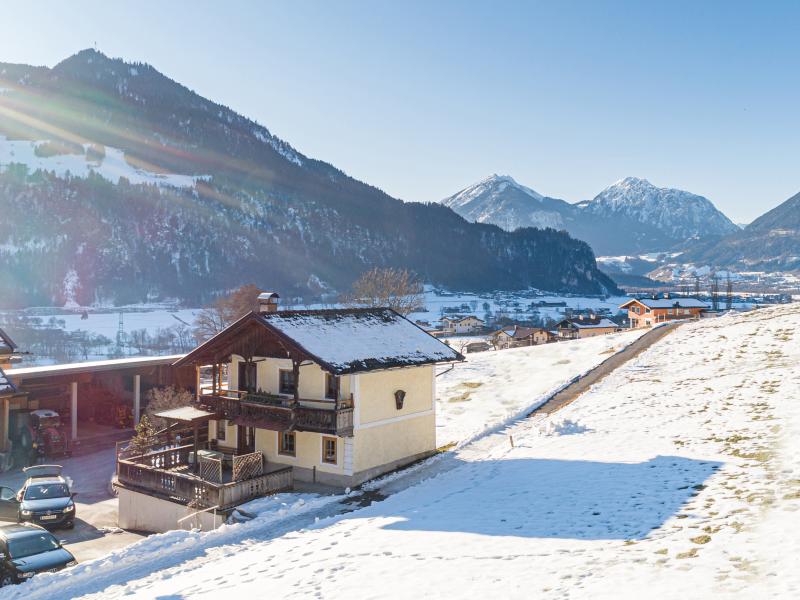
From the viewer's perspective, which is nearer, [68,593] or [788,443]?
[68,593]

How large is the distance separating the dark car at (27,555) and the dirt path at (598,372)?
24.0m

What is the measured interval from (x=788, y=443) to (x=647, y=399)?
12.5 metres

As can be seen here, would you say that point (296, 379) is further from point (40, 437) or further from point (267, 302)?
point (40, 437)

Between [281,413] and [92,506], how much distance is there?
37.6ft

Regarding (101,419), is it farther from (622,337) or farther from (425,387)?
(622,337)

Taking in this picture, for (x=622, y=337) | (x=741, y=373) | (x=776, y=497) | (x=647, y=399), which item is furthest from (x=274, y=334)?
(x=622, y=337)

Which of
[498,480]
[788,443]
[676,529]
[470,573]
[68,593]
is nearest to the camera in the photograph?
[470,573]

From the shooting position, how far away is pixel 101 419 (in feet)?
147

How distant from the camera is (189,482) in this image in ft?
76.7

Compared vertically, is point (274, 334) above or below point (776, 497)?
above

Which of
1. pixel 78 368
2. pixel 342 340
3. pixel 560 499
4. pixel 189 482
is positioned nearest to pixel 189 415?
pixel 189 482

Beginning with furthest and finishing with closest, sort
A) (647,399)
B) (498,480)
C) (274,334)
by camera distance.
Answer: (647,399)
(274,334)
(498,480)

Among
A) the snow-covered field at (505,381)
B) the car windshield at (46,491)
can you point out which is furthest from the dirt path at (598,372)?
the car windshield at (46,491)

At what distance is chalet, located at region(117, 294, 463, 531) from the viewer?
78.6ft
